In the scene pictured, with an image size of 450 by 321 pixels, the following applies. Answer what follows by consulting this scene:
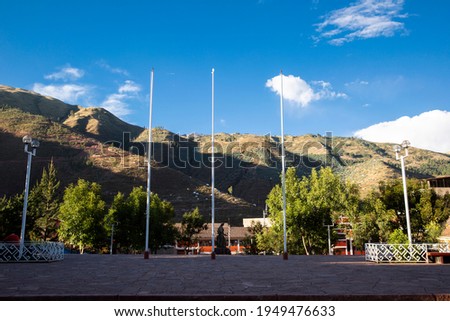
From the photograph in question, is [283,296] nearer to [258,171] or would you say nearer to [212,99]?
[212,99]

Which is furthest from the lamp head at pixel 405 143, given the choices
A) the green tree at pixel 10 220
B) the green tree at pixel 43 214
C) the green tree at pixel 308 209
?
the green tree at pixel 10 220

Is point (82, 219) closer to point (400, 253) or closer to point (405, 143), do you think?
point (400, 253)

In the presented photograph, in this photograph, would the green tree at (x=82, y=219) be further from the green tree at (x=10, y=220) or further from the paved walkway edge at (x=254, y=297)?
the paved walkway edge at (x=254, y=297)

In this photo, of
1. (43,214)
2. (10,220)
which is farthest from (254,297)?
(43,214)

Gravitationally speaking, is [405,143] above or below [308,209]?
above

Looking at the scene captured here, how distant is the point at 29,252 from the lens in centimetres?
1973

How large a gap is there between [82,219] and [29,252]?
26.6 metres

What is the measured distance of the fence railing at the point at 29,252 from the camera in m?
19.2

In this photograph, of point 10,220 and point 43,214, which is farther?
point 43,214

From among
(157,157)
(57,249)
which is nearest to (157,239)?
(57,249)

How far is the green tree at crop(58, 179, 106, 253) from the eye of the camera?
147 ft

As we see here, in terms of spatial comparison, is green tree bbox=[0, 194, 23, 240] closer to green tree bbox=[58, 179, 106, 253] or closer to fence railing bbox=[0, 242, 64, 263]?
green tree bbox=[58, 179, 106, 253]
